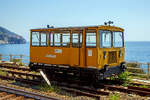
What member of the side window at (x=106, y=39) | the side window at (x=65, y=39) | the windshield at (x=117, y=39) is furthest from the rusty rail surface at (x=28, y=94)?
the windshield at (x=117, y=39)

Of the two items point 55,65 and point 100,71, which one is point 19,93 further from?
point 100,71

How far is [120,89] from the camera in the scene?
9.35 meters

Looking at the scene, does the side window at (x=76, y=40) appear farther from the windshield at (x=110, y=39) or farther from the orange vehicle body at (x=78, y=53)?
the windshield at (x=110, y=39)

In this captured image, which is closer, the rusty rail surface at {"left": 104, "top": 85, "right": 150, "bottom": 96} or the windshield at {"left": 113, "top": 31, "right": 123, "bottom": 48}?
the rusty rail surface at {"left": 104, "top": 85, "right": 150, "bottom": 96}

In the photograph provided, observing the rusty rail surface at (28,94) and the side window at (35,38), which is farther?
the side window at (35,38)

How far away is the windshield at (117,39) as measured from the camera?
35.3 feet

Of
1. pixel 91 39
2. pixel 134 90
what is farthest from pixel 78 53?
pixel 134 90

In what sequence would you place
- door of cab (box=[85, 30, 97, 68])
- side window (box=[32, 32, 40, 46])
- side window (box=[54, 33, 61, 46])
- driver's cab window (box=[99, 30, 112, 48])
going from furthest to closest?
side window (box=[32, 32, 40, 46]) < side window (box=[54, 33, 61, 46]) < driver's cab window (box=[99, 30, 112, 48]) < door of cab (box=[85, 30, 97, 68])

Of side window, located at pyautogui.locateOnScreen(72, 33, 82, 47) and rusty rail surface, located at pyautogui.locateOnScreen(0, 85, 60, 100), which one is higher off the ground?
side window, located at pyautogui.locateOnScreen(72, 33, 82, 47)

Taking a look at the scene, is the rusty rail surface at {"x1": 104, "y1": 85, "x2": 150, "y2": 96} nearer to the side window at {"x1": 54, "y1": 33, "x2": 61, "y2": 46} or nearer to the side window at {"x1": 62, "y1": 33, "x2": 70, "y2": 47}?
the side window at {"x1": 62, "y1": 33, "x2": 70, "y2": 47}

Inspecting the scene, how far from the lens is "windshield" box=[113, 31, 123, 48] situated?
1075cm

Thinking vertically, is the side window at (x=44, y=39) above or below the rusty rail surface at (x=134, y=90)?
above

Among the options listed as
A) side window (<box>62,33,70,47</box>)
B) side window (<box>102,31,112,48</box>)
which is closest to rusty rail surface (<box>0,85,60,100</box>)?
side window (<box>62,33,70,47</box>)

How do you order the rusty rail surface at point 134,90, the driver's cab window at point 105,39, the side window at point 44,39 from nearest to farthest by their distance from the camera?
the rusty rail surface at point 134,90 → the driver's cab window at point 105,39 → the side window at point 44,39
